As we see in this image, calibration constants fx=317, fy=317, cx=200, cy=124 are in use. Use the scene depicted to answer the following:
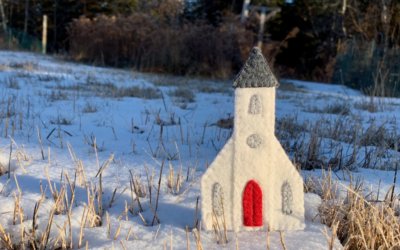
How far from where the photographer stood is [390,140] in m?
2.30

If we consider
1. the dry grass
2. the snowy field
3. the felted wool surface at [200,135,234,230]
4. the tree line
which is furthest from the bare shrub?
the tree line

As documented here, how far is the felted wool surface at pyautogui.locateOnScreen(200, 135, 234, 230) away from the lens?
96 centimetres

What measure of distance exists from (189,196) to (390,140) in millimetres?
1744

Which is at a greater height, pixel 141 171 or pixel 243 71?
pixel 243 71

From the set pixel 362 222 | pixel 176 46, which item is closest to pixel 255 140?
pixel 362 222

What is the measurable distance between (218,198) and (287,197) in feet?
0.70

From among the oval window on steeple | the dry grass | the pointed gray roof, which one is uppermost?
the pointed gray roof

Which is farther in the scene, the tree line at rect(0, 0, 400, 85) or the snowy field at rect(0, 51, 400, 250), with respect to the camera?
the tree line at rect(0, 0, 400, 85)

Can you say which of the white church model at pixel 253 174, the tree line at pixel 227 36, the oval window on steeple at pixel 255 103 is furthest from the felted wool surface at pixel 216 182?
the tree line at pixel 227 36

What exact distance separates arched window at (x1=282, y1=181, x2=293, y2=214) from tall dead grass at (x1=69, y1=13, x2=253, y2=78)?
8596 millimetres

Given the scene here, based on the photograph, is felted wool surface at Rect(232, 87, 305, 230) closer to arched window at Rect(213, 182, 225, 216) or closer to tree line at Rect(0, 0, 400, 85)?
arched window at Rect(213, 182, 225, 216)

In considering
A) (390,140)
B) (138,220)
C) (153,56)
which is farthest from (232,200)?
(153,56)

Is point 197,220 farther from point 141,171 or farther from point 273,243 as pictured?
point 141,171

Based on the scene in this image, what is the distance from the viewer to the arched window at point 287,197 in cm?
98
